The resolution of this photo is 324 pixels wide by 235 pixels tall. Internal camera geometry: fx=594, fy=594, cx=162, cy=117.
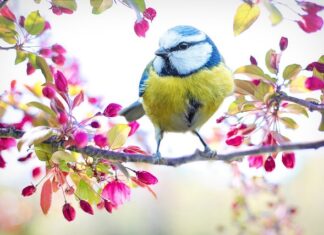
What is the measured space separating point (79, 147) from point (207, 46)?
0.40 metres

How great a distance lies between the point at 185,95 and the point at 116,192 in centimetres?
26

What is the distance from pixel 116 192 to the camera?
66 centimetres

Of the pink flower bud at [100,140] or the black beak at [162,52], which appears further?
the black beak at [162,52]

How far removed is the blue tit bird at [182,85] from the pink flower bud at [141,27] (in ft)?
0.37

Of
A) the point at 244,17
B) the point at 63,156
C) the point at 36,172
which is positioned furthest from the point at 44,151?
the point at 244,17

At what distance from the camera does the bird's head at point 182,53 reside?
865 millimetres

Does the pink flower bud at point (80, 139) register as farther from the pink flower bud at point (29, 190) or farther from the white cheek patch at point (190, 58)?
the white cheek patch at point (190, 58)

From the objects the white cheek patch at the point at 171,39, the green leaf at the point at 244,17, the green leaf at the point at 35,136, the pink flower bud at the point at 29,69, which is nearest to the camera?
the green leaf at the point at 35,136

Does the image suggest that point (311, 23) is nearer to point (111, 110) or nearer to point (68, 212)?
point (111, 110)

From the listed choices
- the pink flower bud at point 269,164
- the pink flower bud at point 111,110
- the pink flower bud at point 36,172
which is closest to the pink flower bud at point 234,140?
the pink flower bud at point 269,164

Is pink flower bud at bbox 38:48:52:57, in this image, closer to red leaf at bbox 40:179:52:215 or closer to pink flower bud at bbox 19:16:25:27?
pink flower bud at bbox 19:16:25:27

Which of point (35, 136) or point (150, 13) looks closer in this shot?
point (35, 136)

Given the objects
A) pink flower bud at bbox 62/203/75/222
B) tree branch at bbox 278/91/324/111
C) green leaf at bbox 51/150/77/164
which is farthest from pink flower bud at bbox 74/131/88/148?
tree branch at bbox 278/91/324/111

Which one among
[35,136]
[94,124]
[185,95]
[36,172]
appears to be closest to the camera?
[35,136]
